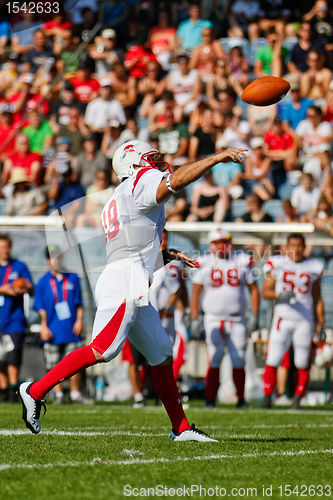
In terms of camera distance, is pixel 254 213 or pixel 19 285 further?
pixel 254 213

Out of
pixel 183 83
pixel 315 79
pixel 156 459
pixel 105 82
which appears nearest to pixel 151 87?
pixel 183 83

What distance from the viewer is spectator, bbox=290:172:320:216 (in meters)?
12.1

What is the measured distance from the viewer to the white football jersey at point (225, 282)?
33.0ft

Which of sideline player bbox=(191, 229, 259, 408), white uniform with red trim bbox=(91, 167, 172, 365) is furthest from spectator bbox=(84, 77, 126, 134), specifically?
white uniform with red trim bbox=(91, 167, 172, 365)

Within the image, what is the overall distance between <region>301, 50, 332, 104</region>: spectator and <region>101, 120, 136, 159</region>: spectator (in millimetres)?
2547

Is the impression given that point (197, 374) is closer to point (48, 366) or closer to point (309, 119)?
point (48, 366)

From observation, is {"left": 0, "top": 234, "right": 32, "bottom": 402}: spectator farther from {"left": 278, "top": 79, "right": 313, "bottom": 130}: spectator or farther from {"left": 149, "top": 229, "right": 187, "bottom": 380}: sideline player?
{"left": 278, "top": 79, "right": 313, "bottom": 130}: spectator

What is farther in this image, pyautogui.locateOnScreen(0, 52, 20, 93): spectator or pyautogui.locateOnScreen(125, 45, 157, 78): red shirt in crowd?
pyautogui.locateOnScreen(0, 52, 20, 93): spectator

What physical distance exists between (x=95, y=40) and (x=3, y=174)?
10.6 ft

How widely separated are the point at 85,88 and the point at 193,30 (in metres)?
1.95

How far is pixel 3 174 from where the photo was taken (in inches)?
563

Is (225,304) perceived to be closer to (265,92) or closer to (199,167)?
(265,92)

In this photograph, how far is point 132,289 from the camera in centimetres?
549

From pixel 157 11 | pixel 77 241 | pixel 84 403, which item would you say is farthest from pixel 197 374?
pixel 157 11
